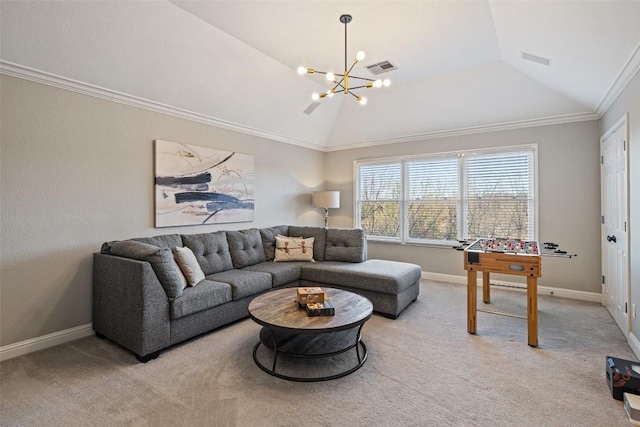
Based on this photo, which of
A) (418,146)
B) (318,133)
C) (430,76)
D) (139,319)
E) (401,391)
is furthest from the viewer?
(318,133)

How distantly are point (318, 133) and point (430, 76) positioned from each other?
88.0 inches

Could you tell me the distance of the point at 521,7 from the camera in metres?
2.62

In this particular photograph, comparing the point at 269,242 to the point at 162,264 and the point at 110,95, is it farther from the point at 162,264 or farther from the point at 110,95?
the point at 110,95

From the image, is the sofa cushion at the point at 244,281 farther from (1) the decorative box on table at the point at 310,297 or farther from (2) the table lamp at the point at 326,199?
(2) the table lamp at the point at 326,199

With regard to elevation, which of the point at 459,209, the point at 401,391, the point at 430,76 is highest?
the point at 430,76

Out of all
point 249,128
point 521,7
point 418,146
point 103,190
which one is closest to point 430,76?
point 418,146

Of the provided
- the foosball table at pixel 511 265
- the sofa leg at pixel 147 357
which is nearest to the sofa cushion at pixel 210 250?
the sofa leg at pixel 147 357

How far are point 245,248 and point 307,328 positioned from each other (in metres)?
2.26

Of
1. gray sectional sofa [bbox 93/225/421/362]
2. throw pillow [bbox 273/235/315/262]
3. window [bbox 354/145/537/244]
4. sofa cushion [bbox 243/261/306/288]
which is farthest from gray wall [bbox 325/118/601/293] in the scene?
sofa cushion [bbox 243/261/306/288]

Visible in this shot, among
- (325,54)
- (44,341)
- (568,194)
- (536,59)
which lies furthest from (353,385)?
(568,194)

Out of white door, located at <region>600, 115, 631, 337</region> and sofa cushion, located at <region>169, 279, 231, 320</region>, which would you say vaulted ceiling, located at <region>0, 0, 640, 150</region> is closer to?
white door, located at <region>600, 115, 631, 337</region>

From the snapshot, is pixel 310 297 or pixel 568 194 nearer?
pixel 310 297

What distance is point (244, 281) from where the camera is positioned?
11.3ft

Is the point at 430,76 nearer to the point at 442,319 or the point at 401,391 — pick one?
the point at 442,319
